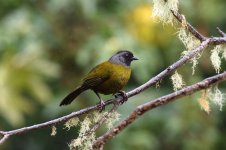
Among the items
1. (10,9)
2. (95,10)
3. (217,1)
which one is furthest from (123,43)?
(217,1)

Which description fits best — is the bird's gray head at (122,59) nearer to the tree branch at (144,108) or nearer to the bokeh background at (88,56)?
the bokeh background at (88,56)

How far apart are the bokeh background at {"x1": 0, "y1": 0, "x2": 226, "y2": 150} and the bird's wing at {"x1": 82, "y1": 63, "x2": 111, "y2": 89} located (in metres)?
2.20

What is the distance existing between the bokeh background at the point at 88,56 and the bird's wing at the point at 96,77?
2.20 metres

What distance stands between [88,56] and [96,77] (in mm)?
2761

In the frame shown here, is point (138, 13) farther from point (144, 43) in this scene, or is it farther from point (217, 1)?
point (217, 1)

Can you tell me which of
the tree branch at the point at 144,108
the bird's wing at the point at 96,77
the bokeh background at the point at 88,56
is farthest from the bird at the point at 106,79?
the bokeh background at the point at 88,56

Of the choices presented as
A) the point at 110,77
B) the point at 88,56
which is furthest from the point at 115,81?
the point at 88,56

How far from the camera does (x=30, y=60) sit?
25.3 ft

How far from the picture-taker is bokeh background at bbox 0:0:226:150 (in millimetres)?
7129

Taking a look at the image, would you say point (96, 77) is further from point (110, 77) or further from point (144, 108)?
point (144, 108)

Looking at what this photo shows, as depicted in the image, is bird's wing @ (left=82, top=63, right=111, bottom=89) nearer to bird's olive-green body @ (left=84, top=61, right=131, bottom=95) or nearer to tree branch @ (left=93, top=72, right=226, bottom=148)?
bird's olive-green body @ (left=84, top=61, right=131, bottom=95)

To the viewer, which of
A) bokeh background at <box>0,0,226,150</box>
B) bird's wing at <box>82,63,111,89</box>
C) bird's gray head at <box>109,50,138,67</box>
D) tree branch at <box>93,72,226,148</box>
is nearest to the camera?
tree branch at <box>93,72,226,148</box>

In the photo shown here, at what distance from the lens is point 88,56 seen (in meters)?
7.33

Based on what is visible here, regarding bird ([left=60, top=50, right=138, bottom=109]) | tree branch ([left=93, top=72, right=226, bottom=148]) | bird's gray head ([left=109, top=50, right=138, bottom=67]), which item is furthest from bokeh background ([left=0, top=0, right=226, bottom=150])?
tree branch ([left=93, top=72, right=226, bottom=148])
